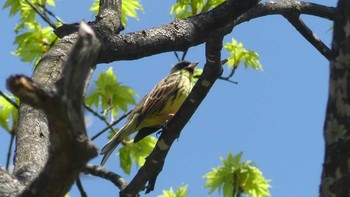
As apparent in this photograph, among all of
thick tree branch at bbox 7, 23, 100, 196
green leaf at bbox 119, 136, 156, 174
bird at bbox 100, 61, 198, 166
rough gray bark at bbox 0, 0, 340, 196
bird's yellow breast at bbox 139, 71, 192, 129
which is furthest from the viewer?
bird's yellow breast at bbox 139, 71, 192, 129

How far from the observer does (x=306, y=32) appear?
5258mm

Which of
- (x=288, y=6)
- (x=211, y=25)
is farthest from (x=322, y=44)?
(x=211, y=25)

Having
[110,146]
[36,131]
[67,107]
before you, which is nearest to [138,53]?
[36,131]

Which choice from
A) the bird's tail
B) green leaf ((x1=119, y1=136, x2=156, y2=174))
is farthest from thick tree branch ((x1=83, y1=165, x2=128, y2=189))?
green leaf ((x1=119, y1=136, x2=156, y2=174))

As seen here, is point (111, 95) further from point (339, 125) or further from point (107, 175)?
point (339, 125)

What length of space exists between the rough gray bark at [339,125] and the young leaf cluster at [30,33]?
4295 millimetres

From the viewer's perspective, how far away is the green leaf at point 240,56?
6.88 m

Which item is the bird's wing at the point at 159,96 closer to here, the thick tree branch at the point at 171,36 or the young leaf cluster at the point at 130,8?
the young leaf cluster at the point at 130,8

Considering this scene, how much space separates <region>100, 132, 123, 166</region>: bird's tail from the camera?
6.18 m

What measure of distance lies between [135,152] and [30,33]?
4.43 ft

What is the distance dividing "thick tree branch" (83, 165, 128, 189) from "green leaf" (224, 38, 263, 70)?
1.77 meters

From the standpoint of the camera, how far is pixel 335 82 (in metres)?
2.51

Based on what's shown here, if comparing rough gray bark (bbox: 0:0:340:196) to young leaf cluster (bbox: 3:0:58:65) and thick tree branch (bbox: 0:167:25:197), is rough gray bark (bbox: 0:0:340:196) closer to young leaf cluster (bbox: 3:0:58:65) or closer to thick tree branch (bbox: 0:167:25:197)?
thick tree branch (bbox: 0:167:25:197)

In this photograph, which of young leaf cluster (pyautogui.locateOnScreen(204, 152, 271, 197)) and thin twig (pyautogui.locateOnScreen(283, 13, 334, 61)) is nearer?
thin twig (pyautogui.locateOnScreen(283, 13, 334, 61))
